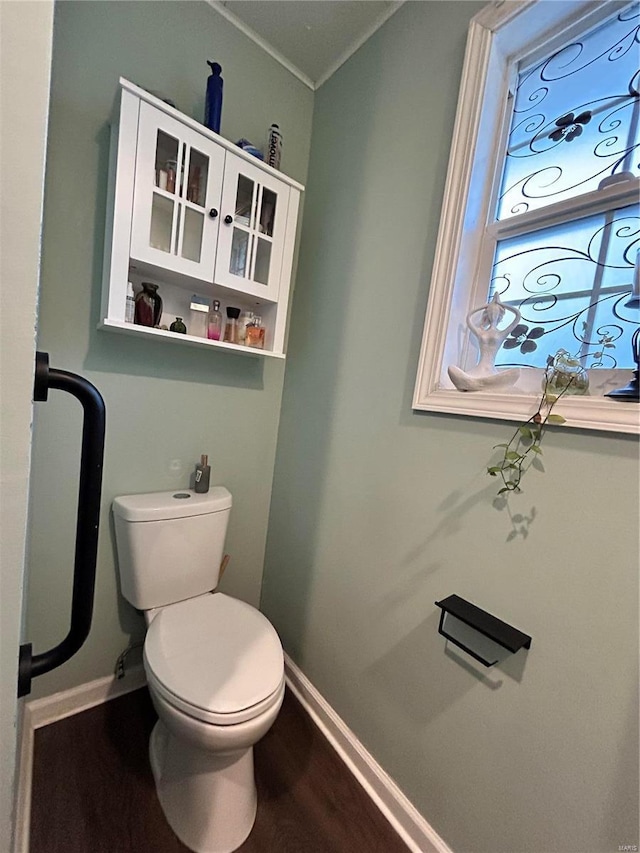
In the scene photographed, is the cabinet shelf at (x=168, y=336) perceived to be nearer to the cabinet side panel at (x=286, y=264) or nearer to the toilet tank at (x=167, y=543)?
the cabinet side panel at (x=286, y=264)

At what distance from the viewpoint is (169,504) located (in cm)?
127

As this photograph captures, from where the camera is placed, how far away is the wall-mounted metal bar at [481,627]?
0.83 m

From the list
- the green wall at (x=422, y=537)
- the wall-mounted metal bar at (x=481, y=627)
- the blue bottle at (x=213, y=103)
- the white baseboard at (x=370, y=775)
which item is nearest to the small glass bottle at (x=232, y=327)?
the green wall at (x=422, y=537)

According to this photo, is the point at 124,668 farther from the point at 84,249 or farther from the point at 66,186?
the point at 66,186

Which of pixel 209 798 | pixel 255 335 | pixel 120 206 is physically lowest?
pixel 209 798

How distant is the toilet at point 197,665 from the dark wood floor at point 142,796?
57 mm

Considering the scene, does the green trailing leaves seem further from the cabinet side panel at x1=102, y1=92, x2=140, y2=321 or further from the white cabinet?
the cabinet side panel at x1=102, y1=92, x2=140, y2=321

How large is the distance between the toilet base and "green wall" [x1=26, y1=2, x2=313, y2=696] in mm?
527

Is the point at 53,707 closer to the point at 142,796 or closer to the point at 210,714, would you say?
the point at 142,796

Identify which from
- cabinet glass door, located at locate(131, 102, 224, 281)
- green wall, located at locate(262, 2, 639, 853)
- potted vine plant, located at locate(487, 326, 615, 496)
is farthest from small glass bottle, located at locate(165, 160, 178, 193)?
potted vine plant, located at locate(487, 326, 615, 496)

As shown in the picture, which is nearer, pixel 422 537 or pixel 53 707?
pixel 422 537

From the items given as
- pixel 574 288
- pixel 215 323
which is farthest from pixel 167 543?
pixel 574 288

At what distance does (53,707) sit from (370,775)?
1.09 meters

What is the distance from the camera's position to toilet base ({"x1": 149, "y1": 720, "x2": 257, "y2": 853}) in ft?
3.20
